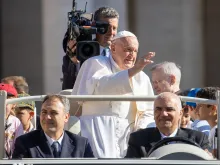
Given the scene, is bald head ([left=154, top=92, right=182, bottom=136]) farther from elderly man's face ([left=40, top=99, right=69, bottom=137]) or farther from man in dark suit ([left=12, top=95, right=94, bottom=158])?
elderly man's face ([left=40, top=99, right=69, bottom=137])

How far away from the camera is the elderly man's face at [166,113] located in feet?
24.6

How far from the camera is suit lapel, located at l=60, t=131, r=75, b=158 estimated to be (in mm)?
7392

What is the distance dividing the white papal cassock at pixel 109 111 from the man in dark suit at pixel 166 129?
627 millimetres

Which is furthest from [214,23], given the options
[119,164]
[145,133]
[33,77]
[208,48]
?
[119,164]

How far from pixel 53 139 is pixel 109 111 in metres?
0.91

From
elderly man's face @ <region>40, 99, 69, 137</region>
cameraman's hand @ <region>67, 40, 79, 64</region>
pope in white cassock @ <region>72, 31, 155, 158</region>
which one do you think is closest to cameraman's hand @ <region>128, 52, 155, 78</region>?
pope in white cassock @ <region>72, 31, 155, 158</region>

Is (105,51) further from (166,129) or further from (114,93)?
(166,129)

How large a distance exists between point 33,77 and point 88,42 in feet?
16.8

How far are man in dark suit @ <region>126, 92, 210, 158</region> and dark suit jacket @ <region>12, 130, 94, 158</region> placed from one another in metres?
0.33

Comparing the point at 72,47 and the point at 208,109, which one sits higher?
the point at 72,47

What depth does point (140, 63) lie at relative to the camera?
8000mm

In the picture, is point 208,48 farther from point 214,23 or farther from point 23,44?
point 23,44

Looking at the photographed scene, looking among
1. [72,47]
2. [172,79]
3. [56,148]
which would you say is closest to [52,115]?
[56,148]

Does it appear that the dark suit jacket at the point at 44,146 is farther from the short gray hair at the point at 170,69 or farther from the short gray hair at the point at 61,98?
the short gray hair at the point at 170,69
